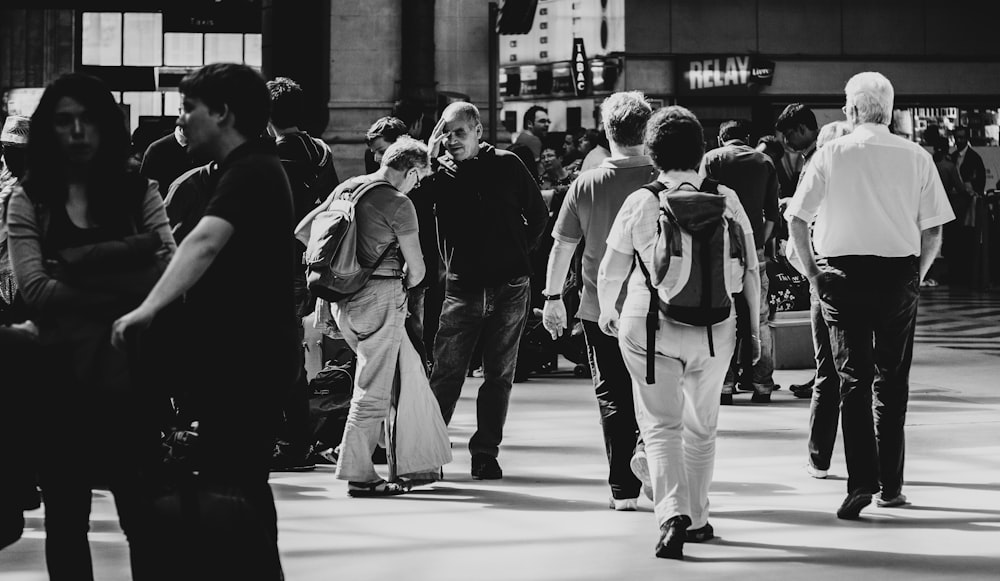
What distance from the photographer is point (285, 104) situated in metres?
8.62

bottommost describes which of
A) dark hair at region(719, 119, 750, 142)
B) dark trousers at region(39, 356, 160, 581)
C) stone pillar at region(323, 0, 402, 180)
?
dark trousers at region(39, 356, 160, 581)

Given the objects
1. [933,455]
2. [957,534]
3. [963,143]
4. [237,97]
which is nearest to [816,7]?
[963,143]

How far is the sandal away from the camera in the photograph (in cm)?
767

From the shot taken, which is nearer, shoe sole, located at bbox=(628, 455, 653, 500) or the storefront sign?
shoe sole, located at bbox=(628, 455, 653, 500)

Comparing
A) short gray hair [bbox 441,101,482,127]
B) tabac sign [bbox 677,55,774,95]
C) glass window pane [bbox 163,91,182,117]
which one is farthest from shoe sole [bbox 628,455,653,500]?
glass window pane [bbox 163,91,182,117]

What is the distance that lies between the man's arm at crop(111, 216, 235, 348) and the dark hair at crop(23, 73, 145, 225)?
0.47 meters

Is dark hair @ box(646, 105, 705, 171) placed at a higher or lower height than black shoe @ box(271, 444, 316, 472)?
higher

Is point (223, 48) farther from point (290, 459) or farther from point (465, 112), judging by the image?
point (465, 112)

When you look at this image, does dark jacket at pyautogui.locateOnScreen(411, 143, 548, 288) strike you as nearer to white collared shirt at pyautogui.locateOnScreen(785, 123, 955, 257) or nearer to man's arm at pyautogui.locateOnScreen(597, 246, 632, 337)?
man's arm at pyautogui.locateOnScreen(597, 246, 632, 337)

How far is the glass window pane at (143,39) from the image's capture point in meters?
33.8

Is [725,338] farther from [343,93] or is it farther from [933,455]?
[343,93]

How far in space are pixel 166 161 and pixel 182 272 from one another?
13.8ft

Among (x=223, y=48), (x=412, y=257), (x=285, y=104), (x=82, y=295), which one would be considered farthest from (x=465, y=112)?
(x=223, y=48)

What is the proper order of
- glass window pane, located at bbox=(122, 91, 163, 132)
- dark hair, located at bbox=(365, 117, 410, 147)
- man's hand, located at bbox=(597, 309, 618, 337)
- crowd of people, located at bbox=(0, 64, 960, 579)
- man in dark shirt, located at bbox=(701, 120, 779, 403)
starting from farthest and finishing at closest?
1. glass window pane, located at bbox=(122, 91, 163, 132)
2. man in dark shirt, located at bbox=(701, 120, 779, 403)
3. dark hair, located at bbox=(365, 117, 410, 147)
4. man's hand, located at bbox=(597, 309, 618, 337)
5. crowd of people, located at bbox=(0, 64, 960, 579)
